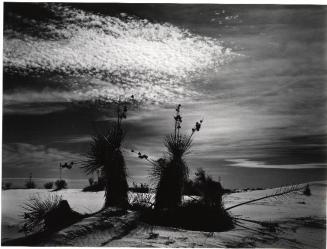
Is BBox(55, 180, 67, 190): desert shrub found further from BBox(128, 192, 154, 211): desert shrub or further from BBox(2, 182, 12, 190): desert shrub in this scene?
BBox(128, 192, 154, 211): desert shrub

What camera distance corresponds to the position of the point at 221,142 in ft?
14.7

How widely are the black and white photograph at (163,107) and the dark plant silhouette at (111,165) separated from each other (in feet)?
0.04

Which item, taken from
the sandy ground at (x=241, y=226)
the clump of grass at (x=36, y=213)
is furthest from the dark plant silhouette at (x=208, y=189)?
the clump of grass at (x=36, y=213)

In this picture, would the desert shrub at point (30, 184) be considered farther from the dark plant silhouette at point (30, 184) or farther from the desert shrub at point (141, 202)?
the desert shrub at point (141, 202)

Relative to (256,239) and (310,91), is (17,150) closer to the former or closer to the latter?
(256,239)

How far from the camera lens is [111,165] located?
4328 mm

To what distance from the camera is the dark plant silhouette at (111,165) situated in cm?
433

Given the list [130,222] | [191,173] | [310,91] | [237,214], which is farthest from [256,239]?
[310,91]

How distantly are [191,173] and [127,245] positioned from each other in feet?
3.70

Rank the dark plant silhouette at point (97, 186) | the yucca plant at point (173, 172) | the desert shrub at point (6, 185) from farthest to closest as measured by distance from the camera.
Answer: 1. the dark plant silhouette at point (97, 186)
2. the desert shrub at point (6, 185)
3. the yucca plant at point (173, 172)

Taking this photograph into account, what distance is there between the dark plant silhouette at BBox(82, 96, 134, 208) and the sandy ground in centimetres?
41

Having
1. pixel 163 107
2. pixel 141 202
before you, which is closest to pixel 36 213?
pixel 141 202

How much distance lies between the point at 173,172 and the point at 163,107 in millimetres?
792

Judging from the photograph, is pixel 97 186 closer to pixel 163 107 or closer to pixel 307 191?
pixel 163 107
